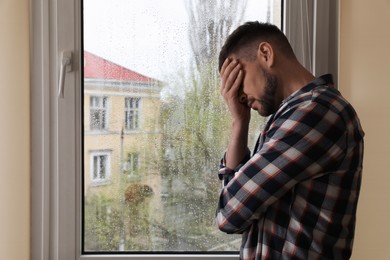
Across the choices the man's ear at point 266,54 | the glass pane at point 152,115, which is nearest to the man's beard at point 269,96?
the man's ear at point 266,54

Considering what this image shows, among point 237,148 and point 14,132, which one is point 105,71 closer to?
point 14,132

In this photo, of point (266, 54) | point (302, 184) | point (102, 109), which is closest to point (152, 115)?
point (102, 109)

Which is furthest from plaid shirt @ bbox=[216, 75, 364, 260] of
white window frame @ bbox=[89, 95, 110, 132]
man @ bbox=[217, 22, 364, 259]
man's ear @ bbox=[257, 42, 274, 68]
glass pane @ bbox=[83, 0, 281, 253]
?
white window frame @ bbox=[89, 95, 110, 132]

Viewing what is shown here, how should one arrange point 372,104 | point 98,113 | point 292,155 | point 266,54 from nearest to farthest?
point 292,155 → point 266,54 → point 372,104 → point 98,113

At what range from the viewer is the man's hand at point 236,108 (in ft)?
3.91

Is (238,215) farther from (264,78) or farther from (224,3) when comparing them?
(224,3)

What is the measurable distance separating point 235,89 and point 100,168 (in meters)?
0.57

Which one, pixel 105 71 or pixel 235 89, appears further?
pixel 105 71

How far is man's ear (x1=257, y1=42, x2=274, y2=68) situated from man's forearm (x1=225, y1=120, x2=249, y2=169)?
18 cm

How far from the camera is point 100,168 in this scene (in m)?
1.53

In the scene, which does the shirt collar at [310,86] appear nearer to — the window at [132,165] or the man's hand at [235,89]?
the man's hand at [235,89]

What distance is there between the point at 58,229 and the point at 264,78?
2.66ft

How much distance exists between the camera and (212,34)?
1529 millimetres

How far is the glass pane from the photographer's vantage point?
152cm
